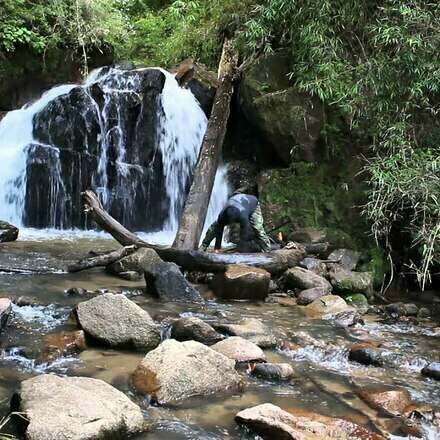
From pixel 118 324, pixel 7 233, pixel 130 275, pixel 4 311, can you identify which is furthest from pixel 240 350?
pixel 7 233

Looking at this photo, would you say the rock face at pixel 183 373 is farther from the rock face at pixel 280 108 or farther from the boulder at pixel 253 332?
the rock face at pixel 280 108

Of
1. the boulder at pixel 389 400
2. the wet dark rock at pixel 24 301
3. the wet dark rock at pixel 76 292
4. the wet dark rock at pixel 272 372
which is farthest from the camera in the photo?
the wet dark rock at pixel 76 292

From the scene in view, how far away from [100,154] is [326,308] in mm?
6947

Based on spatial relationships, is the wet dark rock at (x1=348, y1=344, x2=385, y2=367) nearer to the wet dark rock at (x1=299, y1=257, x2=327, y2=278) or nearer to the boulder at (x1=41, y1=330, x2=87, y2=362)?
the boulder at (x1=41, y1=330, x2=87, y2=362)

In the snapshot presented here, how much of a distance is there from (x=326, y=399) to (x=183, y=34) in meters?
10.0

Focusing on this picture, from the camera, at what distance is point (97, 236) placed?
439 inches

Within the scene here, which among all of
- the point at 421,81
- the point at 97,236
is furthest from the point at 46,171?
the point at 421,81

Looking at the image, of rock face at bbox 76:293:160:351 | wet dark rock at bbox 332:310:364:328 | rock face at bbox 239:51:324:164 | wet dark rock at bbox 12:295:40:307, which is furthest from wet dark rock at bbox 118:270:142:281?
rock face at bbox 239:51:324:164

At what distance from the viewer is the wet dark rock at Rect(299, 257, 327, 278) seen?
8828 mm

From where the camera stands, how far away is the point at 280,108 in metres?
11.1

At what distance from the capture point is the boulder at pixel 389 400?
4328mm

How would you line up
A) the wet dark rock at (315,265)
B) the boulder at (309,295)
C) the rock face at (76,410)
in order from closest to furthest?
the rock face at (76,410) → the boulder at (309,295) → the wet dark rock at (315,265)

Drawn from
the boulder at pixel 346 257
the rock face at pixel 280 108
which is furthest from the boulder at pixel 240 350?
the rock face at pixel 280 108

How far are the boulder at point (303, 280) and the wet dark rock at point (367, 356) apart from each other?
2398 millimetres
